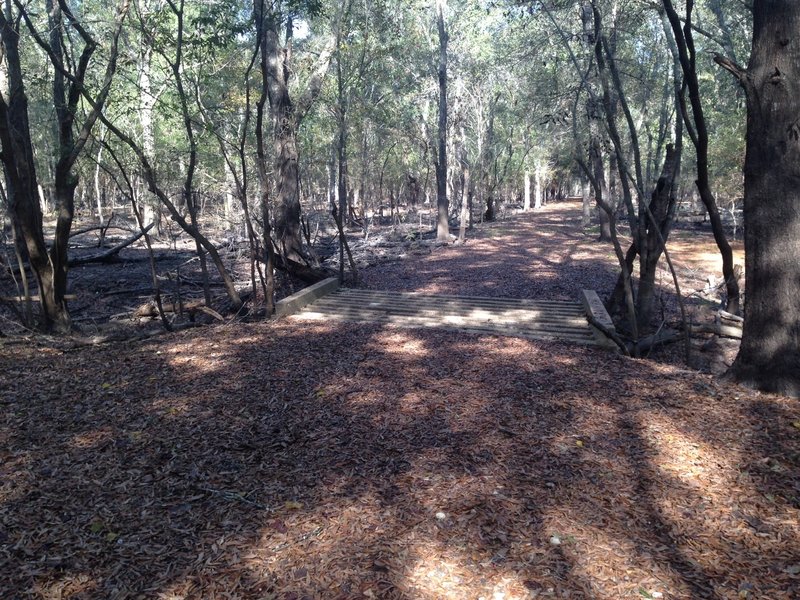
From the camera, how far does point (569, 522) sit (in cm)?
296

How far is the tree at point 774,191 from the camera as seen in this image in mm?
4141

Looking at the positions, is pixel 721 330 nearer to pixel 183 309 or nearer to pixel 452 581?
pixel 452 581

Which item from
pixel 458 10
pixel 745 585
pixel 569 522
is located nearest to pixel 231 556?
pixel 569 522

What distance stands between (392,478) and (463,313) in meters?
4.98

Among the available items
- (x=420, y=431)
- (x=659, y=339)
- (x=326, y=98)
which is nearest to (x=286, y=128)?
(x=326, y=98)

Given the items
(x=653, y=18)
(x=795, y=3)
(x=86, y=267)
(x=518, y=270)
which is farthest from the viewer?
(x=653, y=18)

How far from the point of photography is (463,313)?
27.0ft

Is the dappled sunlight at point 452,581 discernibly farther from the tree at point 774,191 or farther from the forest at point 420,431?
the tree at point 774,191

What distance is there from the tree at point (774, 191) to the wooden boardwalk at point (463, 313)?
2.12 meters

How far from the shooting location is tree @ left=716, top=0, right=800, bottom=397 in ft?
13.6

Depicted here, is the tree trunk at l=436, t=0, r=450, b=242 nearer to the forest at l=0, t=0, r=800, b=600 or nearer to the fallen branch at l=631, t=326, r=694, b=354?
the forest at l=0, t=0, r=800, b=600

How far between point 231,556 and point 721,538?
8.41ft

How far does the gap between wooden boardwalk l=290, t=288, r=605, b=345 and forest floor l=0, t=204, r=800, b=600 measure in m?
1.10

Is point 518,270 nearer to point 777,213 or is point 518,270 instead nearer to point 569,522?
point 777,213
